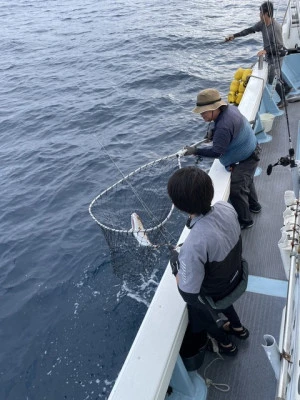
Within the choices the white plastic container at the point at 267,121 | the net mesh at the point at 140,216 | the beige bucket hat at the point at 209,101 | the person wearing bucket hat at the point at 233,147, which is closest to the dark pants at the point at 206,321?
the net mesh at the point at 140,216

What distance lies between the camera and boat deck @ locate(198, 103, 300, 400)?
11.3 feet

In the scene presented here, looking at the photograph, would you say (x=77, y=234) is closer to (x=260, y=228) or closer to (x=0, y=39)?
(x=260, y=228)

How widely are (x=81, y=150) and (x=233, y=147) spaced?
7.88 metres

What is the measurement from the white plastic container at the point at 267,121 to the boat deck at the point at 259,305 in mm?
1431

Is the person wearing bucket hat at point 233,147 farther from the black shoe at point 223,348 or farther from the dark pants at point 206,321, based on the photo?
the black shoe at point 223,348

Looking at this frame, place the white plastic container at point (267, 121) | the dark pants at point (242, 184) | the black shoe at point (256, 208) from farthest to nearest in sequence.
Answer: the white plastic container at point (267, 121)
the black shoe at point (256, 208)
the dark pants at point (242, 184)

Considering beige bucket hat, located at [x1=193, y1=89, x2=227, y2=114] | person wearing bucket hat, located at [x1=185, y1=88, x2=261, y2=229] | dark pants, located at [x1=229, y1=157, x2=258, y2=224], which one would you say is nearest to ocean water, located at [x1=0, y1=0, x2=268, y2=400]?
dark pants, located at [x1=229, y1=157, x2=258, y2=224]

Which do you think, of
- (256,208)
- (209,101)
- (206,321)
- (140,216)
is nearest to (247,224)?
(256,208)

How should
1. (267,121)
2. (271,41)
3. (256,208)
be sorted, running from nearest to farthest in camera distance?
(256,208) < (267,121) < (271,41)

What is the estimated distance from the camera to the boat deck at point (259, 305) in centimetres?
346

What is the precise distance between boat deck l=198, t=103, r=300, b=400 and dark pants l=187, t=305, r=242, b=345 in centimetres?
30

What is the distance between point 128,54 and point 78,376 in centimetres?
1721

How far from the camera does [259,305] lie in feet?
13.5

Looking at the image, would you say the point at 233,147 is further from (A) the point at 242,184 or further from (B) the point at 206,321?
(B) the point at 206,321
